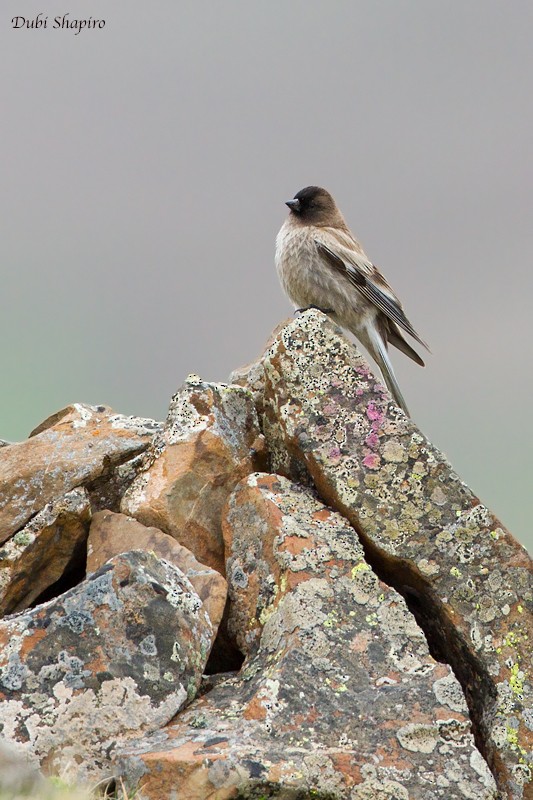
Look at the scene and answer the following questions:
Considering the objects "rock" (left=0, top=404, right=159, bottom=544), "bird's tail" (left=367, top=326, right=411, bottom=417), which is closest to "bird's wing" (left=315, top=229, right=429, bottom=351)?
"bird's tail" (left=367, top=326, right=411, bottom=417)

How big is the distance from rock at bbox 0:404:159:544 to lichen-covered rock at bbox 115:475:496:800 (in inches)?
57.9

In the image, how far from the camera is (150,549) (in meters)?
8.30

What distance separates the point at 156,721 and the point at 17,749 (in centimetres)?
96

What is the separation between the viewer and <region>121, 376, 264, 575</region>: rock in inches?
340

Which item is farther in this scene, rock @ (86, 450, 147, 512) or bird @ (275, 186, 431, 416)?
bird @ (275, 186, 431, 416)

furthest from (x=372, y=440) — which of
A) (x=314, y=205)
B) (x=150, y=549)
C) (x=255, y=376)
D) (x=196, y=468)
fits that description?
(x=314, y=205)

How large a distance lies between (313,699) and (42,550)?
9.78 ft

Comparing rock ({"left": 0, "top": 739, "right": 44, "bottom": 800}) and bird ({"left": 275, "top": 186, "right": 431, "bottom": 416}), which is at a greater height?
bird ({"left": 275, "top": 186, "right": 431, "bottom": 416})

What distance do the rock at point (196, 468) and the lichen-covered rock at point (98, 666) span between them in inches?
52.6

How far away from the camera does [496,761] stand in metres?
7.32

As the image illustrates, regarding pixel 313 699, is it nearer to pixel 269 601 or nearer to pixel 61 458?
pixel 269 601

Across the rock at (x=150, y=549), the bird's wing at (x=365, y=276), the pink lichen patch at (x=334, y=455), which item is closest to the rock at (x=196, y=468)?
the rock at (x=150, y=549)

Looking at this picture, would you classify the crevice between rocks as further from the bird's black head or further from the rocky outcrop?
the bird's black head

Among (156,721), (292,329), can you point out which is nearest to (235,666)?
(156,721)
